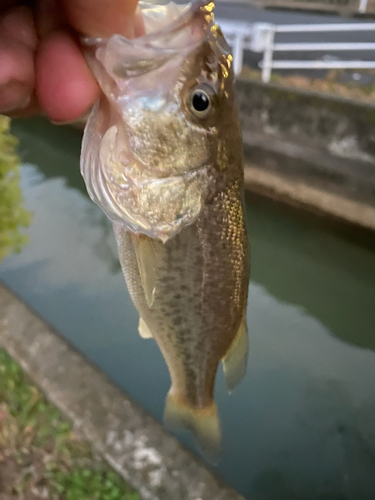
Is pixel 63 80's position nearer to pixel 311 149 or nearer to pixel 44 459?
pixel 44 459

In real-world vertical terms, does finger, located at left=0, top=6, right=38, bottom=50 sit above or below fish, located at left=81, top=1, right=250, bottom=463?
above

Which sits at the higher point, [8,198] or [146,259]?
[146,259]

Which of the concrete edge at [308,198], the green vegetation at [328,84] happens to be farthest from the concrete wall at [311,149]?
the green vegetation at [328,84]

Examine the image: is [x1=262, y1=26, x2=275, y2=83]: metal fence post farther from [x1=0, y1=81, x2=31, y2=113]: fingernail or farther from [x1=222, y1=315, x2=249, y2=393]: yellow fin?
[x1=0, y1=81, x2=31, y2=113]: fingernail

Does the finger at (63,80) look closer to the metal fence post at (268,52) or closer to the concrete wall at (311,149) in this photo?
the concrete wall at (311,149)

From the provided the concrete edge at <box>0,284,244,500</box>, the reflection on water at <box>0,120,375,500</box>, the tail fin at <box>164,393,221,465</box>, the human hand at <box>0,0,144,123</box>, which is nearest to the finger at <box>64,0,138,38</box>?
the human hand at <box>0,0,144,123</box>

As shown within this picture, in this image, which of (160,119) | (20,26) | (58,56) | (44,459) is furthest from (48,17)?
(44,459)

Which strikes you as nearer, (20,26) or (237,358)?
(20,26)
